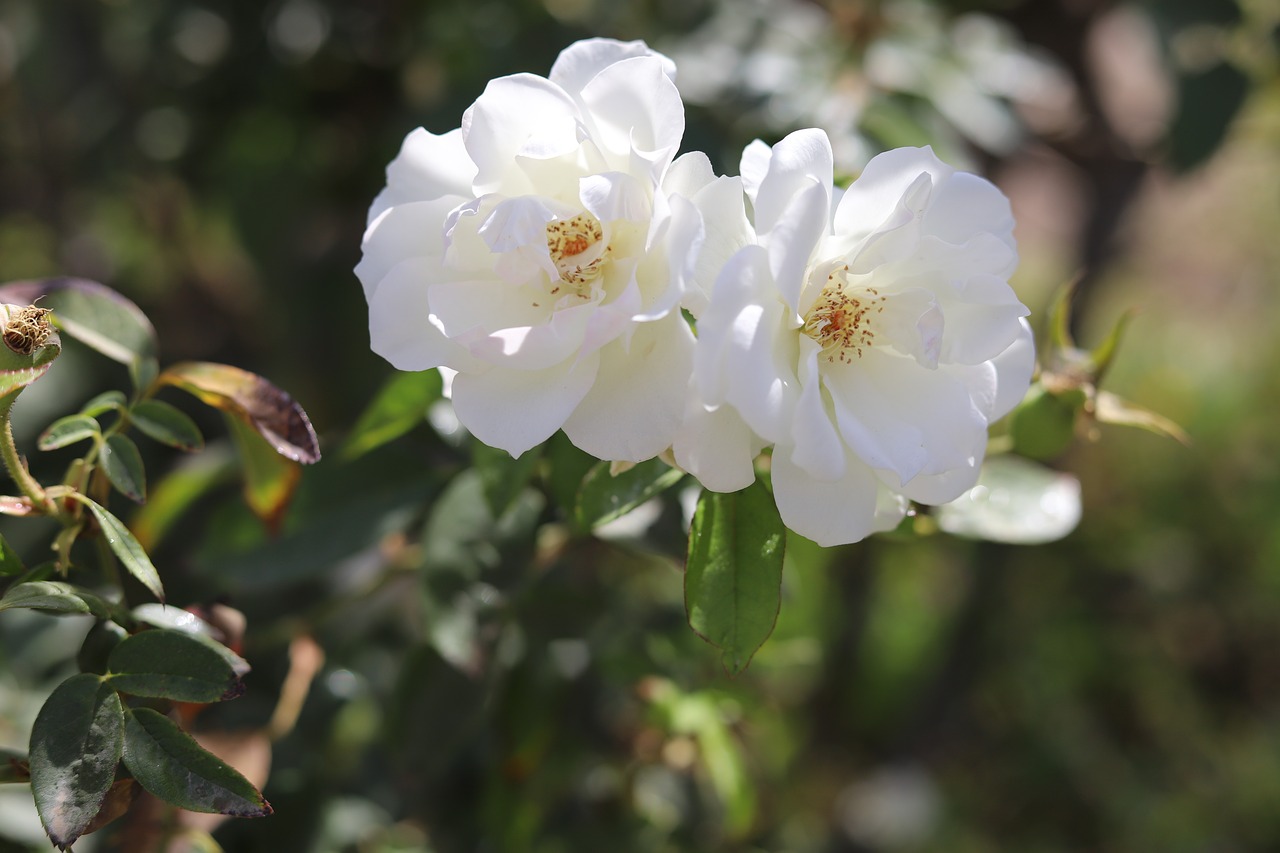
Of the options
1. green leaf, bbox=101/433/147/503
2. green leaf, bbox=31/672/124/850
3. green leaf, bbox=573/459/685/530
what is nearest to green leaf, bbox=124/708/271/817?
green leaf, bbox=31/672/124/850

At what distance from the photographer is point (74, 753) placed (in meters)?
0.48

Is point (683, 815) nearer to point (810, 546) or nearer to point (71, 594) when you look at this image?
point (810, 546)

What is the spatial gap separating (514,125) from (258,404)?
0.22 meters

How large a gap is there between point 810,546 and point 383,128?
2.83ft

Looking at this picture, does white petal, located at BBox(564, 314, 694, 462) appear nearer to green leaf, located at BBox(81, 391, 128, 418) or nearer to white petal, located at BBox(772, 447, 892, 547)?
white petal, located at BBox(772, 447, 892, 547)

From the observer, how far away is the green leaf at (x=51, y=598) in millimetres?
467

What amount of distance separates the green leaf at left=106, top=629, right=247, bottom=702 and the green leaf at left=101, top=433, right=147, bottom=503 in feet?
0.24

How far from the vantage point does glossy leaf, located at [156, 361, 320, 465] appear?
1.81 feet

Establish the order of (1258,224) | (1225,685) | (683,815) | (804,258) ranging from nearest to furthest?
(804,258) → (683,815) → (1225,685) → (1258,224)

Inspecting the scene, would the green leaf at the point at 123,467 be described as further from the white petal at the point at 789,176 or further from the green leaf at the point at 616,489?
the white petal at the point at 789,176

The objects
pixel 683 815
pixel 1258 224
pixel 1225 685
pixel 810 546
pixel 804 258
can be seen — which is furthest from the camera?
pixel 1258 224

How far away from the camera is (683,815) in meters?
1.05

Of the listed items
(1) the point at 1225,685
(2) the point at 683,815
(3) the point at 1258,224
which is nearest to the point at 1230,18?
(2) the point at 683,815

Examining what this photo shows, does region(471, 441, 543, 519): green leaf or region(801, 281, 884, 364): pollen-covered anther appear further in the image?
region(471, 441, 543, 519): green leaf
